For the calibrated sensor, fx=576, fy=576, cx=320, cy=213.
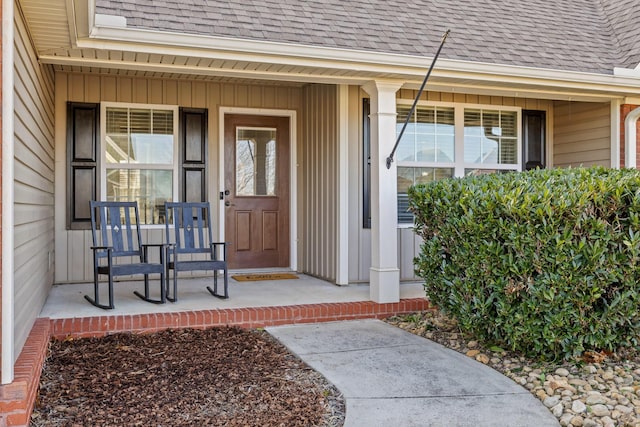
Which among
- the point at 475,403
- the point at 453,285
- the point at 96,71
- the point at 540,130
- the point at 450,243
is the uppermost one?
the point at 96,71

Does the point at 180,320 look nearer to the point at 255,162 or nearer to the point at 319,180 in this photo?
the point at 319,180

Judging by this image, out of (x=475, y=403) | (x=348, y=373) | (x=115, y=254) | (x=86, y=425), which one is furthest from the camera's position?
(x=115, y=254)

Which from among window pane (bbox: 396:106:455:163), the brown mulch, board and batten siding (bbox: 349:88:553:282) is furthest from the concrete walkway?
window pane (bbox: 396:106:455:163)

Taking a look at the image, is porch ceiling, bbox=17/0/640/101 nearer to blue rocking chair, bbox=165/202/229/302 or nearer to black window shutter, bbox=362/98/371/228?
black window shutter, bbox=362/98/371/228

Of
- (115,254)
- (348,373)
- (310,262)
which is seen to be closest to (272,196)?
(310,262)

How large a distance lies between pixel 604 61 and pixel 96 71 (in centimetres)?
530

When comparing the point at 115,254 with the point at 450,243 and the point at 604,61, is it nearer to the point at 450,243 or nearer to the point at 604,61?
the point at 450,243

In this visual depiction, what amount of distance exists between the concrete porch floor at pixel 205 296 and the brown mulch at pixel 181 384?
0.50 metres

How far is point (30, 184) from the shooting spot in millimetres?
3695

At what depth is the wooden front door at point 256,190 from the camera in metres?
6.61

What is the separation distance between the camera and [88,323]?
13.6 feet

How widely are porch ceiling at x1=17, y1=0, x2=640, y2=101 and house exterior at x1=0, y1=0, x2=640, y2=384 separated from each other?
0.05ft

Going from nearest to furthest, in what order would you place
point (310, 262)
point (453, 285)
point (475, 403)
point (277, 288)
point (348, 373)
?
point (475, 403), point (348, 373), point (453, 285), point (277, 288), point (310, 262)

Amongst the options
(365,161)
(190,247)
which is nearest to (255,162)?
(365,161)
